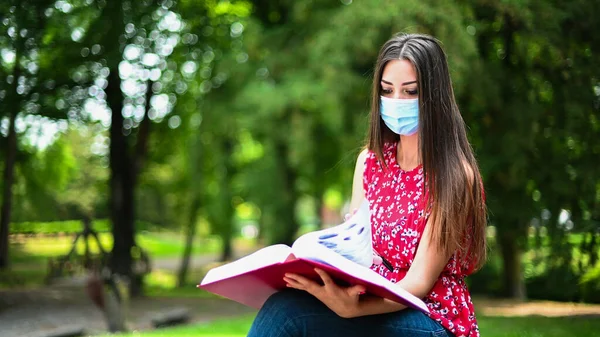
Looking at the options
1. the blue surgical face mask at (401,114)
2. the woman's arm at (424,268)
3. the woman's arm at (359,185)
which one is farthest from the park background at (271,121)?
the woman's arm at (424,268)

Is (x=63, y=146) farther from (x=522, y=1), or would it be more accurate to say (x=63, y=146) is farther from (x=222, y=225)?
(x=522, y=1)

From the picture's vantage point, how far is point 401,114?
2.69 metres

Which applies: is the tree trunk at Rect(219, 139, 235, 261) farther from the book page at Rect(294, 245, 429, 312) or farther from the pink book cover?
the book page at Rect(294, 245, 429, 312)

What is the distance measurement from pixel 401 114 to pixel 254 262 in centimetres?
76

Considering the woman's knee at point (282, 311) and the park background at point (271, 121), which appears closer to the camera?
the woman's knee at point (282, 311)

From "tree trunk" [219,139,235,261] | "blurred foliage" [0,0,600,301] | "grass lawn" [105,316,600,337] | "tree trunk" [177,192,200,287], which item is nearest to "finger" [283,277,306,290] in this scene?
"blurred foliage" [0,0,600,301]

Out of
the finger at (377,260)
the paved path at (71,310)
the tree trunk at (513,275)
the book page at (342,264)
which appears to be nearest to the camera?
the book page at (342,264)

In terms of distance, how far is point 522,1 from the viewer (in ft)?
28.7

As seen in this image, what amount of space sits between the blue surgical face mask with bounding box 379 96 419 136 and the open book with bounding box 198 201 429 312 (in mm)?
357

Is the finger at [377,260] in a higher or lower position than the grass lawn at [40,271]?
higher

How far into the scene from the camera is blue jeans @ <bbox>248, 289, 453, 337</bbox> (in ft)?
7.64

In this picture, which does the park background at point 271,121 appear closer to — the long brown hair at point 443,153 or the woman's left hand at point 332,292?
the long brown hair at point 443,153

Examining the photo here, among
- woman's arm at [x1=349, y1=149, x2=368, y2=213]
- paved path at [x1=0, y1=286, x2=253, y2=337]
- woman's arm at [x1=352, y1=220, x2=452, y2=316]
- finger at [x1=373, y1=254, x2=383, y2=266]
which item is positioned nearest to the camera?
woman's arm at [x1=352, y1=220, x2=452, y2=316]

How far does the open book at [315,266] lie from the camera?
2.15 metres
